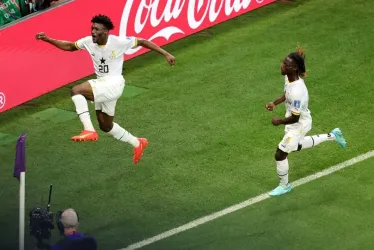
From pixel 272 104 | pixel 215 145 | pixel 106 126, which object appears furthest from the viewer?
pixel 215 145

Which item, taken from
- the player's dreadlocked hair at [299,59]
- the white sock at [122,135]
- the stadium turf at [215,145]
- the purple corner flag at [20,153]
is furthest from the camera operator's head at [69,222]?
the white sock at [122,135]

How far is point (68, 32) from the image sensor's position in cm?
1967

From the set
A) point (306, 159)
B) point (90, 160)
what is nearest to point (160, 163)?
point (90, 160)

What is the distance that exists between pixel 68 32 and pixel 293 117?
598 cm

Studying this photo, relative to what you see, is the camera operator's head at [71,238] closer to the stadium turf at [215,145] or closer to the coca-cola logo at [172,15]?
the stadium turf at [215,145]

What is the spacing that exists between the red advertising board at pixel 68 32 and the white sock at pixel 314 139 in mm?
5624

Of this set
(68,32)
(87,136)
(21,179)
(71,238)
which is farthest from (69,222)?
(68,32)

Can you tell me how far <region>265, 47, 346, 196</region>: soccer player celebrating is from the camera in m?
15.0

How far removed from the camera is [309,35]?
2197 cm

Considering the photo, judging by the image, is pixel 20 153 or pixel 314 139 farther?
pixel 314 139

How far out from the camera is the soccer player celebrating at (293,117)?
15.0 m

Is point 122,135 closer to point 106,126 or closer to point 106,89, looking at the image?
point 106,126

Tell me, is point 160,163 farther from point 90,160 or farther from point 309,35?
point 309,35

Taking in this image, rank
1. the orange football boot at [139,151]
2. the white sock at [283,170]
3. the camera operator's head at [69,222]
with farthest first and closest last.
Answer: the orange football boot at [139,151] < the white sock at [283,170] < the camera operator's head at [69,222]
